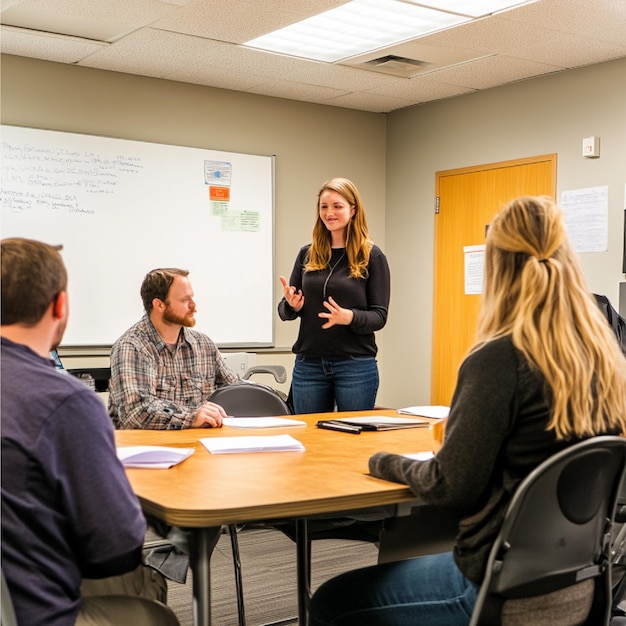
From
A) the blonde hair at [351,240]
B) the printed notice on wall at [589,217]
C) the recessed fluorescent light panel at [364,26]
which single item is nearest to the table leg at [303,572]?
the blonde hair at [351,240]

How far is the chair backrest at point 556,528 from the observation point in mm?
1572

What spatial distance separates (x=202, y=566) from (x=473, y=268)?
4288 millimetres

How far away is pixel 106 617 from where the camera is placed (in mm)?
1725

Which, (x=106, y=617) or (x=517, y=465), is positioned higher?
(x=517, y=465)

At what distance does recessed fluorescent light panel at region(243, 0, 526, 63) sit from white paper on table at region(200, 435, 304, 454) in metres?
2.49

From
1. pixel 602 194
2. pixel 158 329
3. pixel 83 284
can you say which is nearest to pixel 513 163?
A: pixel 602 194

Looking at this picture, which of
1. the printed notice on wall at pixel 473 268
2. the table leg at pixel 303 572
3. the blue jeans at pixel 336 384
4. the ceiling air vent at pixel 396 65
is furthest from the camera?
the printed notice on wall at pixel 473 268

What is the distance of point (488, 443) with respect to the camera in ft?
5.23

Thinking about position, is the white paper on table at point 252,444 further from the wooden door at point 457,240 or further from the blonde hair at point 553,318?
the wooden door at point 457,240

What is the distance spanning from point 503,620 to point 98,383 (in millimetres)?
3637

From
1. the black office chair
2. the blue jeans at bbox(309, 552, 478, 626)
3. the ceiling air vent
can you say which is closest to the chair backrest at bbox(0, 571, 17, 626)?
the blue jeans at bbox(309, 552, 478, 626)

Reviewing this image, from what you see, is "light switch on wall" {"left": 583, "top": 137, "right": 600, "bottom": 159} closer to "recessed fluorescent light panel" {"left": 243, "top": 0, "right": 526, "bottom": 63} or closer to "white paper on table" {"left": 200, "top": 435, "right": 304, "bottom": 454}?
"recessed fluorescent light panel" {"left": 243, "top": 0, "right": 526, "bottom": 63}

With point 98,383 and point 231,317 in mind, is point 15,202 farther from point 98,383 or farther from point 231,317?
point 231,317

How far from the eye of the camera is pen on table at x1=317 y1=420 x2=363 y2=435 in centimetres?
248
